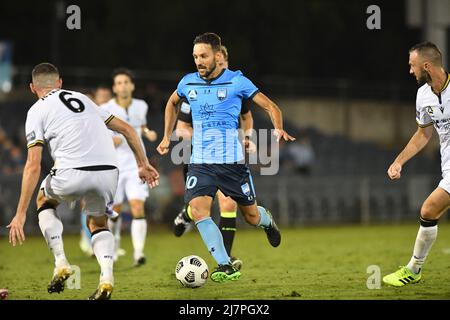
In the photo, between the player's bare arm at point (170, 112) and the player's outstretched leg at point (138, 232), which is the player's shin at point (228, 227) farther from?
the player's outstretched leg at point (138, 232)

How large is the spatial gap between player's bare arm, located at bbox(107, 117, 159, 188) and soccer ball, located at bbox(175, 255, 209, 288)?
95cm

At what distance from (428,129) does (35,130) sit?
3928 millimetres

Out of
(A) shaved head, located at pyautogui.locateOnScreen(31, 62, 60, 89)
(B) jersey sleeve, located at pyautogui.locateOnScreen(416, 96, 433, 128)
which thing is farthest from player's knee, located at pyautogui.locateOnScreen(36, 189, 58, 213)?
(B) jersey sleeve, located at pyautogui.locateOnScreen(416, 96, 433, 128)

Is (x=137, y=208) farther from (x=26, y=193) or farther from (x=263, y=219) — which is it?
(x=26, y=193)

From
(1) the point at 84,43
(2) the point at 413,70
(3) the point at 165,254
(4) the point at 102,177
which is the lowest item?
(3) the point at 165,254

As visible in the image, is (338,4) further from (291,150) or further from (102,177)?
(102,177)

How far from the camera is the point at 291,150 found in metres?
25.0

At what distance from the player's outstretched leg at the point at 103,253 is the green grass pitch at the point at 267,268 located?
1.99 feet

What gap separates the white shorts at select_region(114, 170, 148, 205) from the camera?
12.4 meters

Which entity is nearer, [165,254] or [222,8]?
[165,254]

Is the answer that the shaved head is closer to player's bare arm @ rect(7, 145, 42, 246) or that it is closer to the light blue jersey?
player's bare arm @ rect(7, 145, 42, 246)
